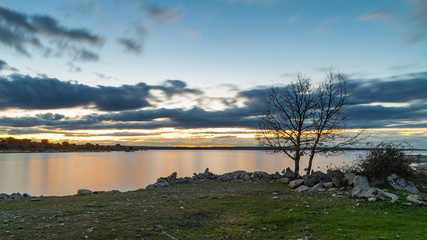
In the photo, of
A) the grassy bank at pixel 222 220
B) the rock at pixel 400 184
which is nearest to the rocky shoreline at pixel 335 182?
the rock at pixel 400 184

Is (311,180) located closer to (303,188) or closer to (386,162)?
(303,188)

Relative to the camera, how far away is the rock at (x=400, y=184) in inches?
550

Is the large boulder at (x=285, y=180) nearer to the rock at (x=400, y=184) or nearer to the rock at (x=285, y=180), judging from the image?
the rock at (x=285, y=180)

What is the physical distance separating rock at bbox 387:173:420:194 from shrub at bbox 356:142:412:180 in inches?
26.6

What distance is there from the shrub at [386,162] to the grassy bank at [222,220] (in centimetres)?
567

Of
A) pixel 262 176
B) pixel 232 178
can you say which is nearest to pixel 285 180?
pixel 262 176

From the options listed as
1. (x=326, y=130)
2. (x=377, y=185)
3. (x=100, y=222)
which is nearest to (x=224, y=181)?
(x=326, y=130)

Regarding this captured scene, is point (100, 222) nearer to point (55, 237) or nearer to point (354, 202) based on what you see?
point (55, 237)

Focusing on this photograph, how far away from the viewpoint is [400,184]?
14422mm

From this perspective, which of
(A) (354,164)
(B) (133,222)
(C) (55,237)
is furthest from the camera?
(A) (354,164)

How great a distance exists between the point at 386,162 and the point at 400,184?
5.67 feet

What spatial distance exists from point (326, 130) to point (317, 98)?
2.71m

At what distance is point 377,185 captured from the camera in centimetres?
1444

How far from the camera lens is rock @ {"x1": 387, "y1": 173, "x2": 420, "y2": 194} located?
14.0 metres
